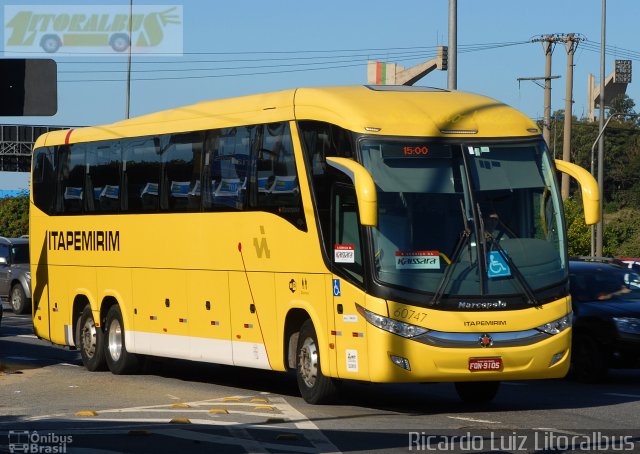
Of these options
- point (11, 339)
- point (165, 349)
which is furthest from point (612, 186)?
point (165, 349)

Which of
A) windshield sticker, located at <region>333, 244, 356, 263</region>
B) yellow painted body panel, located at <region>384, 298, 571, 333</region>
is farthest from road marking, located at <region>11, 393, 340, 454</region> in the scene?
windshield sticker, located at <region>333, 244, 356, 263</region>

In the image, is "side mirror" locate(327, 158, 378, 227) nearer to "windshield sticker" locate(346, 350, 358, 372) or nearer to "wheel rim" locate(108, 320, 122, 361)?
"windshield sticker" locate(346, 350, 358, 372)

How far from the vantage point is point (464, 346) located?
1362cm

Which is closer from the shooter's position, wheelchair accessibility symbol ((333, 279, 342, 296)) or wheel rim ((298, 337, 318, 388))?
wheelchair accessibility symbol ((333, 279, 342, 296))

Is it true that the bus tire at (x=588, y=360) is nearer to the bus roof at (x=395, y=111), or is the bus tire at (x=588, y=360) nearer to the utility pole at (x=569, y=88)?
the bus roof at (x=395, y=111)

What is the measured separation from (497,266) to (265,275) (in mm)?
3198

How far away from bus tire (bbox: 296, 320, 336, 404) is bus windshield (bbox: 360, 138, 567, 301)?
1.57m

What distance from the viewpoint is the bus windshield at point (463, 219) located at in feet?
44.7

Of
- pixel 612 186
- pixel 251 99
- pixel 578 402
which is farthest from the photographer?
pixel 612 186

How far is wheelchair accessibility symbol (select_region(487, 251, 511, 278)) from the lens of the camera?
45.3 feet

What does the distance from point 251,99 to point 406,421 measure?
523 cm

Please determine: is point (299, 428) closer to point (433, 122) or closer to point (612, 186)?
point (433, 122)

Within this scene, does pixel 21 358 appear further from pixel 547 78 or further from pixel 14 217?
pixel 14 217

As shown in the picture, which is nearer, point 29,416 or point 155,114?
point 29,416
